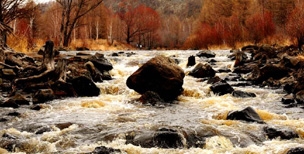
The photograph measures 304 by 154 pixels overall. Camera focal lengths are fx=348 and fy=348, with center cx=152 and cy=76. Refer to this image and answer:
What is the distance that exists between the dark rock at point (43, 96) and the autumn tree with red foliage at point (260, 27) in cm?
1949

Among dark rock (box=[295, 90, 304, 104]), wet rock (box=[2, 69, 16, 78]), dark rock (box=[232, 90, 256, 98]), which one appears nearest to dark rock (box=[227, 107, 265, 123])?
dark rock (box=[295, 90, 304, 104])

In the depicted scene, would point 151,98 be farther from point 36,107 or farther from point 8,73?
point 8,73

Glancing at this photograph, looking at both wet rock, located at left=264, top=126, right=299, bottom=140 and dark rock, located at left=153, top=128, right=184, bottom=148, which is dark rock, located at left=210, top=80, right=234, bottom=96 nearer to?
wet rock, located at left=264, top=126, right=299, bottom=140

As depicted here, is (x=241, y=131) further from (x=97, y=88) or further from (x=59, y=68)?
(x=59, y=68)

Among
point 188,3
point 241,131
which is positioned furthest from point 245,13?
point 188,3

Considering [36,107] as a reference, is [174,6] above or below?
above

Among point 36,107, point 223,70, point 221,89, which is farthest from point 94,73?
point 223,70

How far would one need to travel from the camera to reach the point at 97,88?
34.9ft

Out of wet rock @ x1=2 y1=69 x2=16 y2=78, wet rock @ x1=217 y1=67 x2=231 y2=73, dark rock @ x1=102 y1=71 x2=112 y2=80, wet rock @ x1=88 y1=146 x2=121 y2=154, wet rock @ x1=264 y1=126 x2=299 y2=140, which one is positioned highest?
wet rock @ x1=2 y1=69 x2=16 y2=78

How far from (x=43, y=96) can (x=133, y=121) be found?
3.42m

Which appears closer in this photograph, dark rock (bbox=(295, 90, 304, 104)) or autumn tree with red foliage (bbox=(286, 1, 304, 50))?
dark rock (bbox=(295, 90, 304, 104))

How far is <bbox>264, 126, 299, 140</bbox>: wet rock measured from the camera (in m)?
5.93

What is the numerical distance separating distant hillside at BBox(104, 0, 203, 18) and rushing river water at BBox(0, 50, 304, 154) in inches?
4293

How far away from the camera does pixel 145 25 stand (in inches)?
2227
